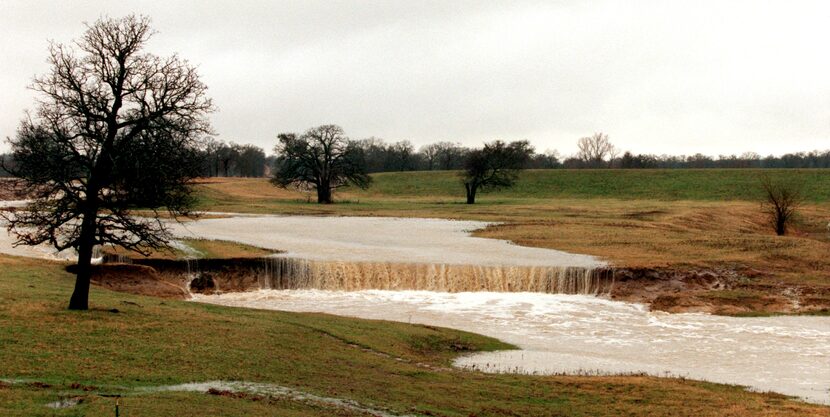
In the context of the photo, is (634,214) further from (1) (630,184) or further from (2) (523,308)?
(1) (630,184)

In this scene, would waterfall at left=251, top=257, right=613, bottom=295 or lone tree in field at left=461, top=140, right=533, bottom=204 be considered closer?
waterfall at left=251, top=257, right=613, bottom=295

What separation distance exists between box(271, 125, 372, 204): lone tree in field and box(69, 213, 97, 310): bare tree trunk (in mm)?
78713

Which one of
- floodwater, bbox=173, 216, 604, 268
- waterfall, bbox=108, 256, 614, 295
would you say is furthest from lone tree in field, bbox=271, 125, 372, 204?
waterfall, bbox=108, 256, 614, 295

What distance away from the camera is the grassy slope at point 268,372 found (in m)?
14.2

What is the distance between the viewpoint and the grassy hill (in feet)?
344

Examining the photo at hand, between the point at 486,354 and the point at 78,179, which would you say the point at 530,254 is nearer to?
the point at 486,354

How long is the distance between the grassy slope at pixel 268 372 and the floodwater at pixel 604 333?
8.42 feet

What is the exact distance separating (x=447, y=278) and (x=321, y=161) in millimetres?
67466

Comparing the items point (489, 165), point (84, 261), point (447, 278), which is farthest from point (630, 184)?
point (84, 261)

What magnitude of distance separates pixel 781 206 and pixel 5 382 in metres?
66.2

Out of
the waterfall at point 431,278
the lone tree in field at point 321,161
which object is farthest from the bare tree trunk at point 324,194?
the waterfall at point 431,278

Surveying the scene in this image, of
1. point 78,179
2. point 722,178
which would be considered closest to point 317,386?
point 78,179

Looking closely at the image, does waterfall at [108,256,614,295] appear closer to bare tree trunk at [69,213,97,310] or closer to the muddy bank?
the muddy bank

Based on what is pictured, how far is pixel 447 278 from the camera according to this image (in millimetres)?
38719
